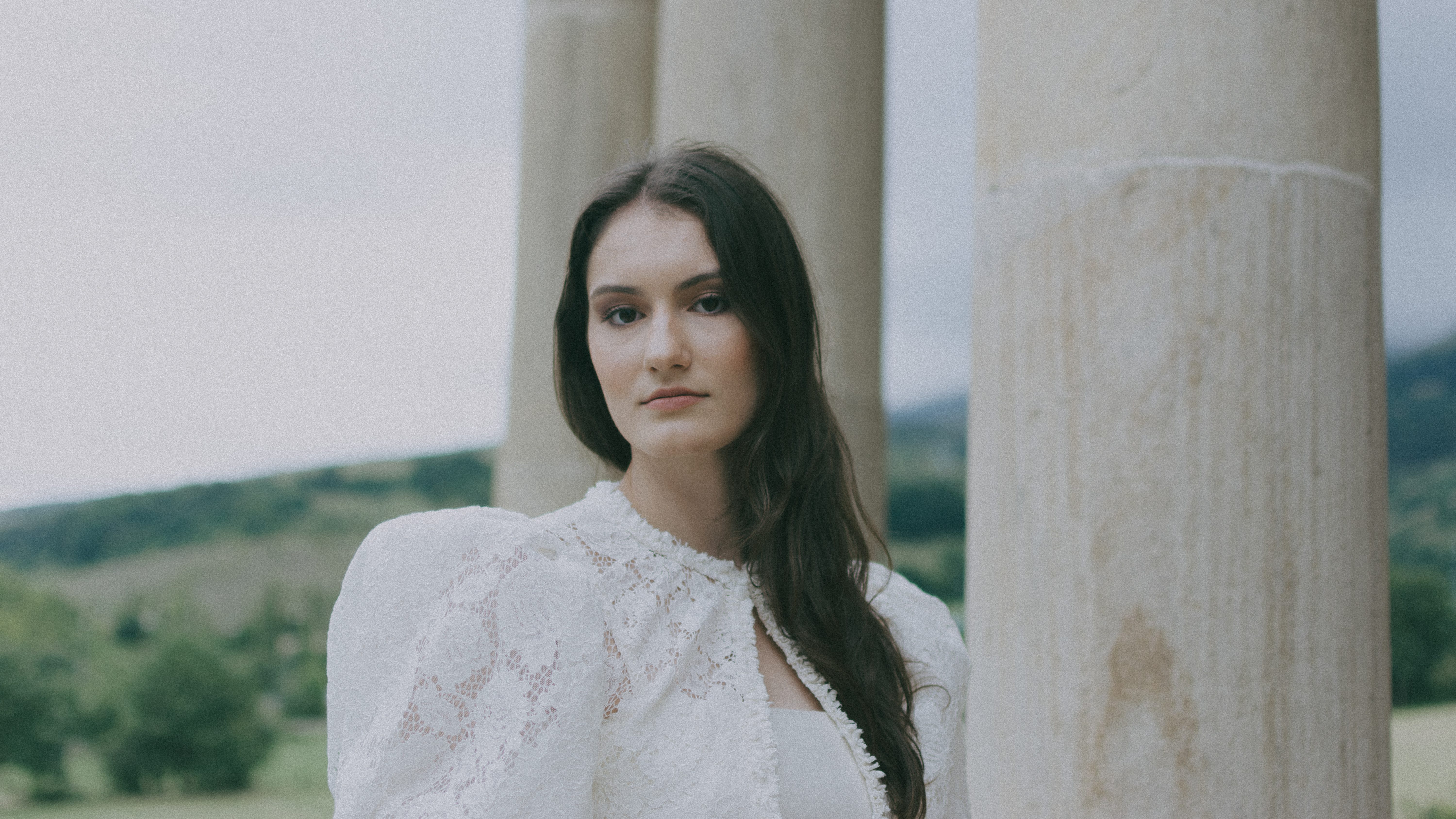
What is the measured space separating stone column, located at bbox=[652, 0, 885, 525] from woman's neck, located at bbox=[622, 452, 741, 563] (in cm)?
288

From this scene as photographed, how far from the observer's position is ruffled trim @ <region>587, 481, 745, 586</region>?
2.14 metres

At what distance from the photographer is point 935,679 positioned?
2.42m

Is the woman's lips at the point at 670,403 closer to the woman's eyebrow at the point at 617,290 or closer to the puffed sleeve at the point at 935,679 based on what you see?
the woman's eyebrow at the point at 617,290

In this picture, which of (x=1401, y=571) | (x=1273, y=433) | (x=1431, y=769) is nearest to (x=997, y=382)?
(x=1273, y=433)

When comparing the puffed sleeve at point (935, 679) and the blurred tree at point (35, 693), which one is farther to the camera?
the blurred tree at point (35, 693)

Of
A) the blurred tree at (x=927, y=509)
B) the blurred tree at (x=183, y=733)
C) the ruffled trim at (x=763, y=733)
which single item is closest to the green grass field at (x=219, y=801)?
the blurred tree at (x=183, y=733)

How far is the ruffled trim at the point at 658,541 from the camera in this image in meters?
2.14

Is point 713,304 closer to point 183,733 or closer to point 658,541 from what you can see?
point 658,541

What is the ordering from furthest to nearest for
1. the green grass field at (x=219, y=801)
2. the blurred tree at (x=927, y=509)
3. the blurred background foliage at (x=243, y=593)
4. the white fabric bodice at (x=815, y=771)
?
the blurred tree at (x=927, y=509) → the green grass field at (x=219, y=801) → the blurred background foliage at (x=243, y=593) → the white fabric bodice at (x=815, y=771)

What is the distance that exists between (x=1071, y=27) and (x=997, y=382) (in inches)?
32.4

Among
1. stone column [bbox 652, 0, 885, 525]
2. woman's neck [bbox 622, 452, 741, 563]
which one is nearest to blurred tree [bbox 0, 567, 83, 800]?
stone column [bbox 652, 0, 885, 525]

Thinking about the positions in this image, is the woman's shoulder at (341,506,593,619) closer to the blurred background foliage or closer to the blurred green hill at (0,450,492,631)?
the blurred background foliage

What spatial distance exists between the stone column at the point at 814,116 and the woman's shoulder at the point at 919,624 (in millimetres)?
2523

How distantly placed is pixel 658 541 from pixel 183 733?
1664 centimetres
